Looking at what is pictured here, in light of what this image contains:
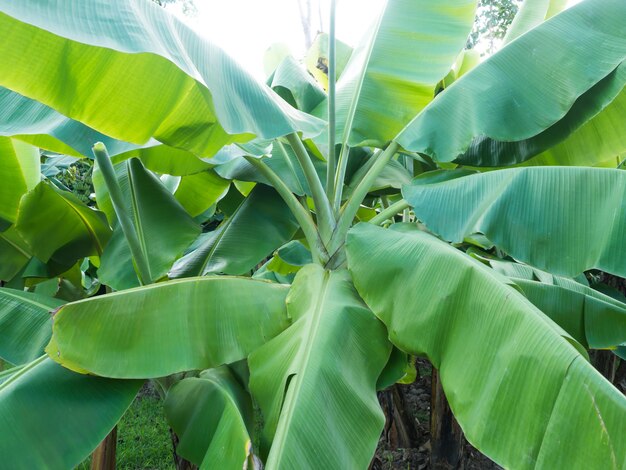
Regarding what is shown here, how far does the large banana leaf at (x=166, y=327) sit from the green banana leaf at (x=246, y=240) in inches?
13.3

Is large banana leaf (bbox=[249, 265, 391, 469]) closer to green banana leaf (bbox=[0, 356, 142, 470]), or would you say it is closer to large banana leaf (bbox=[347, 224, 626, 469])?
large banana leaf (bbox=[347, 224, 626, 469])

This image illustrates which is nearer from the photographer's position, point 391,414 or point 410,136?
point 410,136

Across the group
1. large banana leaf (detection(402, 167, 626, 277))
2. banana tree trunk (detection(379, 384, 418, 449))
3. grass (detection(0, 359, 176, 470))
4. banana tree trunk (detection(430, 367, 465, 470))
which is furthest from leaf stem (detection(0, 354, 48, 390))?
grass (detection(0, 359, 176, 470))

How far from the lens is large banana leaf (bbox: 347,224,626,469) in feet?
2.80

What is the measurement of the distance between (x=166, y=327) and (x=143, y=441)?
146 inches

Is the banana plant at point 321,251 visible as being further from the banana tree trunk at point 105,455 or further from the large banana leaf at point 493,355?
the banana tree trunk at point 105,455

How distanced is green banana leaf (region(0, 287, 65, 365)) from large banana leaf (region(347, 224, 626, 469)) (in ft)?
3.10

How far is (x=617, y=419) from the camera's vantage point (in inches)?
32.9

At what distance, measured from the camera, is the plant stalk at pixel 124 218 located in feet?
4.53

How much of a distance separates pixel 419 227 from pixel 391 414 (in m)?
2.22

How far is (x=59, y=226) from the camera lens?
1.77m

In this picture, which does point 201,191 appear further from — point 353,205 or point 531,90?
point 531,90

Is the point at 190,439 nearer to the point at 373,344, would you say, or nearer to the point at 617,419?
the point at 373,344

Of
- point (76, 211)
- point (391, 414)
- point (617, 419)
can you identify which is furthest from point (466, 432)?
point (391, 414)
